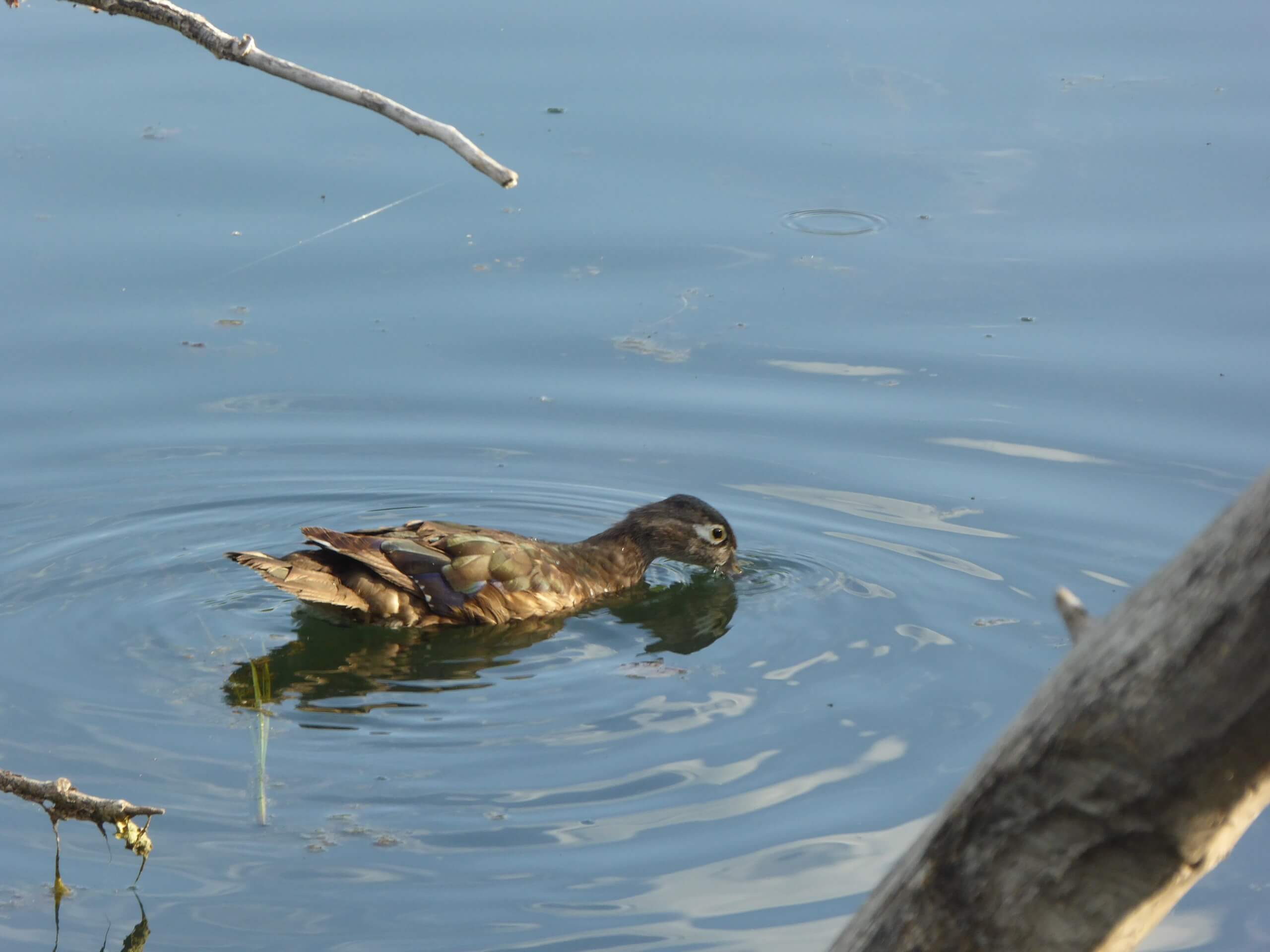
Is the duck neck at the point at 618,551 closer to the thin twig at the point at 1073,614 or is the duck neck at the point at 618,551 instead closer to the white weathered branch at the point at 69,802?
the white weathered branch at the point at 69,802

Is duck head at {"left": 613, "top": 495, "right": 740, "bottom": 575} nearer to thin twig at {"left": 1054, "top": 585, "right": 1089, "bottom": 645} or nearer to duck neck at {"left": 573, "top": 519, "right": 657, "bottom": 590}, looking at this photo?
duck neck at {"left": 573, "top": 519, "right": 657, "bottom": 590}

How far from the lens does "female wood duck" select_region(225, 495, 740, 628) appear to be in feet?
26.5

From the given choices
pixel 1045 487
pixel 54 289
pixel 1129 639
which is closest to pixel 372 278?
pixel 54 289

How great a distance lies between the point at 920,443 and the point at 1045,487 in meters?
0.81

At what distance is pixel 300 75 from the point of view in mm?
3740

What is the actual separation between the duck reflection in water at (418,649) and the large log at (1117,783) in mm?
4296

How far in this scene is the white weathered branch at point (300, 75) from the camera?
12.1 feet

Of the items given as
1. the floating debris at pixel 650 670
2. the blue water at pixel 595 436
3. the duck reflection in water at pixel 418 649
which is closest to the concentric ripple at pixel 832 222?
the blue water at pixel 595 436

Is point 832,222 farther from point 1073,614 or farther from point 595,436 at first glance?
point 1073,614

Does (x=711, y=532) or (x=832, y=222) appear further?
(x=832, y=222)

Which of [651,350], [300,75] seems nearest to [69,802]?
[300,75]

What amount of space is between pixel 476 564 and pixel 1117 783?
216 inches

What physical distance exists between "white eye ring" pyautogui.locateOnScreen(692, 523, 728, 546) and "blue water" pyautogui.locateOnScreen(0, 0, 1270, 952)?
1.02ft

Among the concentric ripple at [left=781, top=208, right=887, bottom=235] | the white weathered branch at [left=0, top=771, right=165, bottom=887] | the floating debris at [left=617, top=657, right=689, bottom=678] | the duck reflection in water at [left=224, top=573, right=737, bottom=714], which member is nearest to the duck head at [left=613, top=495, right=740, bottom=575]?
the duck reflection in water at [left=224, top=573, right=737, bottom=714]
